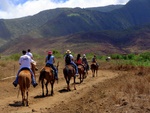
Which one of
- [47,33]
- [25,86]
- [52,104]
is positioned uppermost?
[47,33]

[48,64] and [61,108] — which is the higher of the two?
[48,64]

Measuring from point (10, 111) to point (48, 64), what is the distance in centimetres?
546

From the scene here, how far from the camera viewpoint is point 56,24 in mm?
194375

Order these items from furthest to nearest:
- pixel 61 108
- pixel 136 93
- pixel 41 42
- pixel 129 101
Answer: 1. pixel 41 42
2. pixel 136 93
3. pixel 61 108
4. pixel 129 101

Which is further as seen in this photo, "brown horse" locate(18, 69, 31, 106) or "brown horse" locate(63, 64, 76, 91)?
"brown horse" locate(63, 64, 76, 91)

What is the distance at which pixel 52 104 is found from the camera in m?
15.1

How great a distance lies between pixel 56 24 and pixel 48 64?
177 metres

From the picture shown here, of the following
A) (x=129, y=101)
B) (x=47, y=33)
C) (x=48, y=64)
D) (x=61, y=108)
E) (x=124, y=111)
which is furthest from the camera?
(x=47, y=33)

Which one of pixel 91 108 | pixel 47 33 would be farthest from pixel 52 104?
pixel 47 33

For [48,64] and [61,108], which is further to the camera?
[48,64]

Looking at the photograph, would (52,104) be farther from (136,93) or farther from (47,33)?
(47,33)

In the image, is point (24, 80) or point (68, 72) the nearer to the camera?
point (24, 80)

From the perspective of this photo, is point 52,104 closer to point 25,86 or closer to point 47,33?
point 25,86

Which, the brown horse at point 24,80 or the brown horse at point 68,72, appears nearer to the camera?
the brown horse at point 24,80
